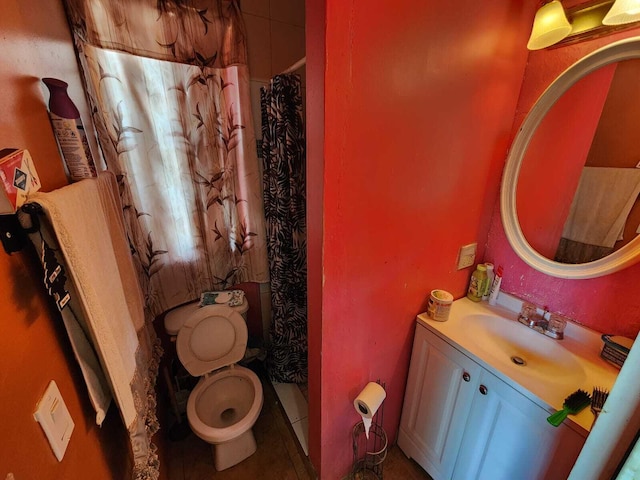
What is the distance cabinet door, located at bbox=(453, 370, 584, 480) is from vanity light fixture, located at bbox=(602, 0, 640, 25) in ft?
4.25

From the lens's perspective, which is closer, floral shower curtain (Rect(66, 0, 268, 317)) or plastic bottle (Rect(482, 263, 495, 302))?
floral shower curtain (Rect(66, 0, 268, 317))

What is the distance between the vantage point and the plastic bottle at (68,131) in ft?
2.04

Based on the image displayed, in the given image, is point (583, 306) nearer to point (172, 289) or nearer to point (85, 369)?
point (85, 369)

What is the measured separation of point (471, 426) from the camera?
1.04 meters

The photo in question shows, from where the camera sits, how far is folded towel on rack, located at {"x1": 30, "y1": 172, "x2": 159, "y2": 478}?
0.50m

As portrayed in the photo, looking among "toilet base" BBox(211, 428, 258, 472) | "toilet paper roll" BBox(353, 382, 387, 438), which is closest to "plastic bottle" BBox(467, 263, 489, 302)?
"toilet paper roll" BBox(353, 382, 387, 438)

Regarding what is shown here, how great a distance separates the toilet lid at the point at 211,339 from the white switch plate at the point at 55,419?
90 centimetres

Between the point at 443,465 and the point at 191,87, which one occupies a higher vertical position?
the point at 191,87

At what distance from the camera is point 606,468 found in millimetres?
364

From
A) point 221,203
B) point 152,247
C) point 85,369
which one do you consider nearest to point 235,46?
point 221,203

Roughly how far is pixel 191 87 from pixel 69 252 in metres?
1.13

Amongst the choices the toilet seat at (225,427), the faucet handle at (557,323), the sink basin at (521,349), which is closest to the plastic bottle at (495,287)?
the sink basin at (521,349)

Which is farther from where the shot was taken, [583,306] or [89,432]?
[583,306]

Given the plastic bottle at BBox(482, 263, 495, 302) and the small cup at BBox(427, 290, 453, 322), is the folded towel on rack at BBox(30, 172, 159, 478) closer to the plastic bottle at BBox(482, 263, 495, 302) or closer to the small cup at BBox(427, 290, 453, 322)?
the small cup at BBox(427, 290, 453, 322)
